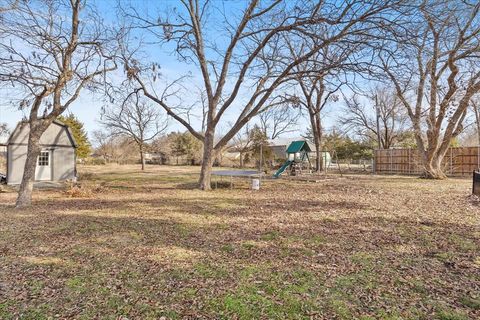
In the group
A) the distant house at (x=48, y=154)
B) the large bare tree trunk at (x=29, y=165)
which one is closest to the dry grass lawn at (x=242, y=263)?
the large bare tree trunk at (x=29, y=165)

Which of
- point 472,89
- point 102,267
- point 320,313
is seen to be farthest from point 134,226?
point 472,89

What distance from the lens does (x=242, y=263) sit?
393 centimetres

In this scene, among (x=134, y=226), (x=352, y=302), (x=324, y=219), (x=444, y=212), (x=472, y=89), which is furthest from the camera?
(x=472, y=89)

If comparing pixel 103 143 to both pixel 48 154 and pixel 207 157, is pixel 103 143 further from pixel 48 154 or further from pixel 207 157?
pixel 207 157

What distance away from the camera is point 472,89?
13.2 m

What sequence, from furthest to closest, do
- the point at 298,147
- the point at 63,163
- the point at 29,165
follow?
1. the point at 298,147
2. the point at 63,163
3. the point at 29,165

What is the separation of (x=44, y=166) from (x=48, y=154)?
0.63m

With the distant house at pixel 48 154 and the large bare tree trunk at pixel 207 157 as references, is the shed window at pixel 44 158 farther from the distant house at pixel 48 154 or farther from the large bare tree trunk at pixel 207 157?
the large bare tree trunk at pixel 207 157

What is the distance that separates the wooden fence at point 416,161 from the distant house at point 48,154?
19.8m

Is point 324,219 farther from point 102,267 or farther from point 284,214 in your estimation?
point 102,267

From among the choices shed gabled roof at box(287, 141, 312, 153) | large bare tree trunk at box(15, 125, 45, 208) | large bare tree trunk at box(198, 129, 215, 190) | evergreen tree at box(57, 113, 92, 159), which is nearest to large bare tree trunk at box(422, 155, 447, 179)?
shed gabled roof at box(287, 141, 312, 153)

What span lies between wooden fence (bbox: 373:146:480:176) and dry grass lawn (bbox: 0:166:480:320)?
46.2 ft

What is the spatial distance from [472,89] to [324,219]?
450 inches

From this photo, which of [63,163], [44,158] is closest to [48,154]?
[44,158]
